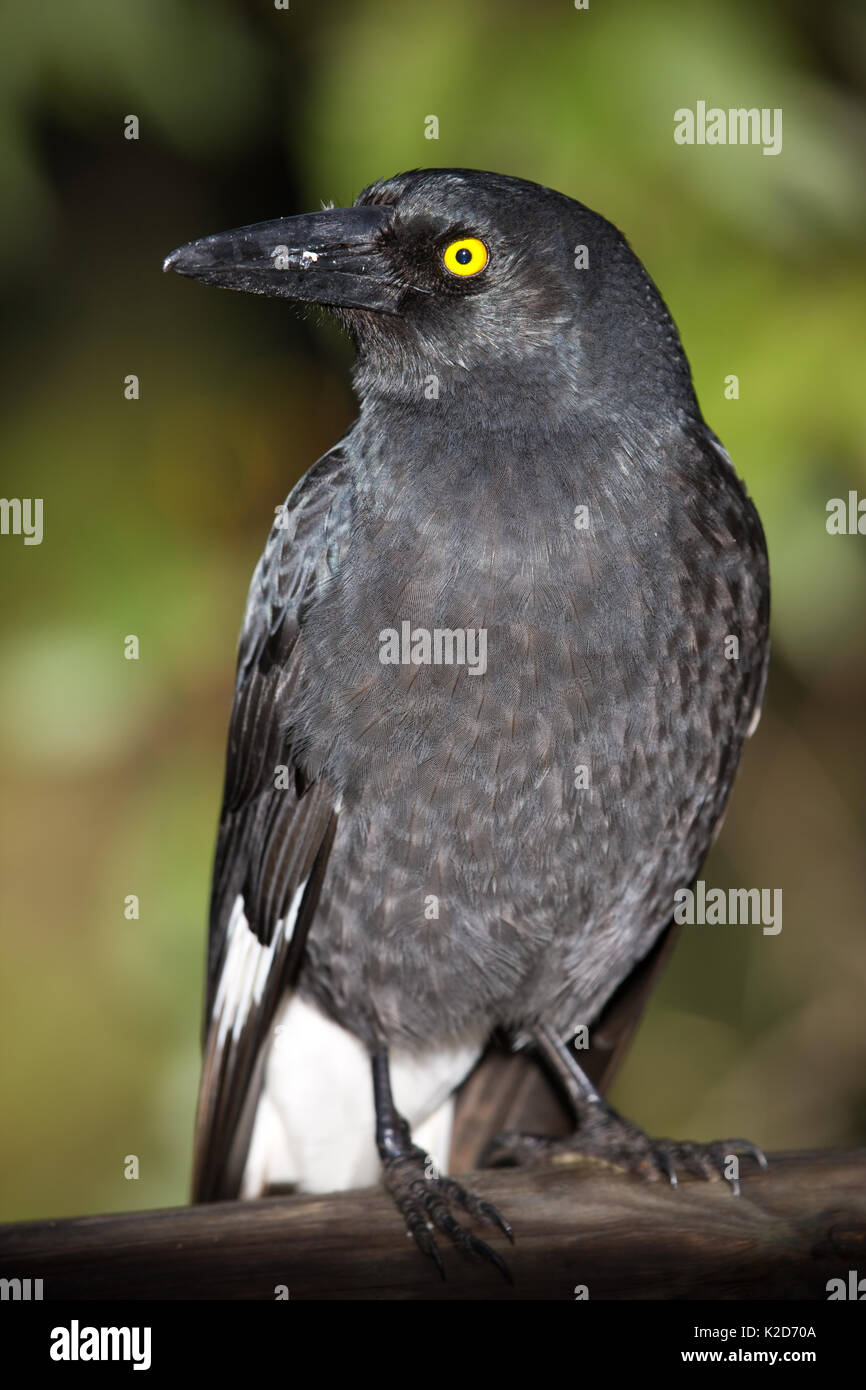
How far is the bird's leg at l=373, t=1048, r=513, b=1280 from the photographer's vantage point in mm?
1787

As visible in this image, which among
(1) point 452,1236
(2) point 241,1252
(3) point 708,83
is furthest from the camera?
(3) point 708,83

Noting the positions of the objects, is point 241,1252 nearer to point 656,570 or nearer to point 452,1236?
point 452,1236

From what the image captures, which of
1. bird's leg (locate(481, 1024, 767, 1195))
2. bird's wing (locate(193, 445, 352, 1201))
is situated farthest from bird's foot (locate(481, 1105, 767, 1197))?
bird's wing (locate(193, 445, 352, 1201))

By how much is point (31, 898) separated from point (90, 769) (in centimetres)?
31

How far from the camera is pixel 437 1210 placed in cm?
184

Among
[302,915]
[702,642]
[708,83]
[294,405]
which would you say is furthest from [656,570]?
[294,405]

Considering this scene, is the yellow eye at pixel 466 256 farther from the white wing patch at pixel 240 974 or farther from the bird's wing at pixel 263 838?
the white wing patch at pixel 240 974

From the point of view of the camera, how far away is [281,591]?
6.66 ft

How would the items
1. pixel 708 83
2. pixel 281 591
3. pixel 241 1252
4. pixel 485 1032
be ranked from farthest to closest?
1. pixel 708 83
2. pixel 485 1032
3. pixel 281 591
4. pixel 241 1252

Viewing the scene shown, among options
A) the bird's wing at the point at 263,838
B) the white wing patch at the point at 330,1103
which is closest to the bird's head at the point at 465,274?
the bird's wing at the point at 263,838

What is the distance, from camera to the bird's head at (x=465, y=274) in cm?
184

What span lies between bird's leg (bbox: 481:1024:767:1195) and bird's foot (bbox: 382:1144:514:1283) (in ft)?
0.74

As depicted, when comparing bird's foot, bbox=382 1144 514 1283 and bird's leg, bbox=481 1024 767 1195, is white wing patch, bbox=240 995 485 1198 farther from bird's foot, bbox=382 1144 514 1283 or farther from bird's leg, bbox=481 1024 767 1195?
bird's foot, bbox=382 1144 514 1283

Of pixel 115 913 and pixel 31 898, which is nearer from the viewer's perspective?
pixel 115 913
